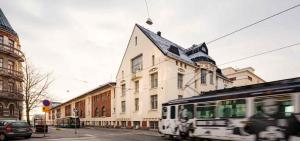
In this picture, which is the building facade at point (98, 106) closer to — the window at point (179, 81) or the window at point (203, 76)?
the window at point (203, 76)

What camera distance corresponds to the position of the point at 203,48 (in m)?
48.0

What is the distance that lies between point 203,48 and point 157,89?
12.6 metres

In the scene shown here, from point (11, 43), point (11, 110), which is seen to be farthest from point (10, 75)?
point (11, 43)

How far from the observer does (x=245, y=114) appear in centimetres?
1546

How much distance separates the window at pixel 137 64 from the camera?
4435cm

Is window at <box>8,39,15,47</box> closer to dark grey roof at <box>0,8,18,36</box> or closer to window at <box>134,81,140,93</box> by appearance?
dark grey roof at <box>0,8,18,36</box>

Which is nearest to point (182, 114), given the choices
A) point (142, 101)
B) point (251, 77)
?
point (142, 101)

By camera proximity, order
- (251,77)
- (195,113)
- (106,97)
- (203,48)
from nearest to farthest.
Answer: (195,113), (203,48), (106,97), (251,77)

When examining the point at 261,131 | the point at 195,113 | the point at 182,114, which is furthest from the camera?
the point at 182,114

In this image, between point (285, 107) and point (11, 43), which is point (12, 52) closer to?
A: point (11, 43)

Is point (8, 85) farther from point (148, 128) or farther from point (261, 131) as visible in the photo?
point (261, 131)

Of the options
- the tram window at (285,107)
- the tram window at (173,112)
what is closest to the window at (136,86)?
the tram window at (173,112)

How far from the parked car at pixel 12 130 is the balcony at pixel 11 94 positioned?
23.6m

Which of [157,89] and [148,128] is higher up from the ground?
[157,89]
